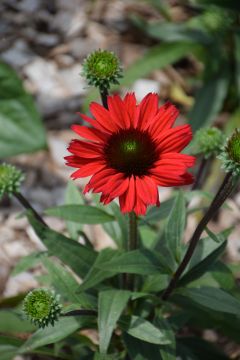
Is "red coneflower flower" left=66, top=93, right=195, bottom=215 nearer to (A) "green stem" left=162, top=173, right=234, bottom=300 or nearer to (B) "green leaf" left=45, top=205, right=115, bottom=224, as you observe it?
(A) "green stem" left=162, top=173, right=234, bottom=300

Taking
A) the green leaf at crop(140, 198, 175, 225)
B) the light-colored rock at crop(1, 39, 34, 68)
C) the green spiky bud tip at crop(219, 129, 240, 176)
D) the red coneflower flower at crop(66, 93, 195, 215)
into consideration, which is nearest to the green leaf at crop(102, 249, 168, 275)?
the green leaf at crop(140, 198, 175, 225)

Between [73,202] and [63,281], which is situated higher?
[73,202]

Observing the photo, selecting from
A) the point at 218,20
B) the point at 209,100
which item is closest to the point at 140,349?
the point at 209,100

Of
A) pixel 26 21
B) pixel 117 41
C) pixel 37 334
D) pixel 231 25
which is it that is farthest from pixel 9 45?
pixel 37 334

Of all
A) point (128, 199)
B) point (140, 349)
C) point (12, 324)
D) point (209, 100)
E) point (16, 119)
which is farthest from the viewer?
point (209, 100)

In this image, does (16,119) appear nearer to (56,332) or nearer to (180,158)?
(56,332)

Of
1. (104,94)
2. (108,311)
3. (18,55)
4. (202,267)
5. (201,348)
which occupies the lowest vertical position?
(201,348)

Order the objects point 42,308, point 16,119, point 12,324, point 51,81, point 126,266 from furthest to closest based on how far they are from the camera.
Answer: point 51,81
point 16,119
point 12,324
point 126,266
point 42,308

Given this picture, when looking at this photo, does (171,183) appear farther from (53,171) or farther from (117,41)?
(117,41)
